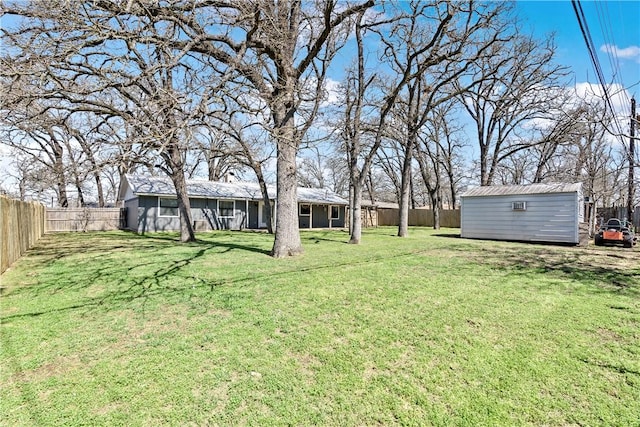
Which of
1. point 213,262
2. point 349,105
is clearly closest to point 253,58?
point 213,262

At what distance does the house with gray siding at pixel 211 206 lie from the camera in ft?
60.0

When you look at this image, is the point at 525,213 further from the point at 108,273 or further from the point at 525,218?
the point at 108,273

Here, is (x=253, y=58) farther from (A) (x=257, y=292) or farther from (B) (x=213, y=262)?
(A) (x=257, y=292)

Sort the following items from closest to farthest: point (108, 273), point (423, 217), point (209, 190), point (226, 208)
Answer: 1. point (108, 273)
2. point (209, 190)
3. point (226, 208)
4. point (423, 217)

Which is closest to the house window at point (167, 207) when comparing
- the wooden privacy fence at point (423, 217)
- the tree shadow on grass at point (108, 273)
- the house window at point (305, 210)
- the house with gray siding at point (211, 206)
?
the house with gray siding at point (211, 206)

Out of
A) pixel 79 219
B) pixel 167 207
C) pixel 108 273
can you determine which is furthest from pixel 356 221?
pixel 79 219

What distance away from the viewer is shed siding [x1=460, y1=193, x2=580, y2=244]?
1220 centimetres

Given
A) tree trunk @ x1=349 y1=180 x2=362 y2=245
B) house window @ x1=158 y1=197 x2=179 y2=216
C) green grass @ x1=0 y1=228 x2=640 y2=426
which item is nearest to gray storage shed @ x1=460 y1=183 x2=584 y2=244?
tree trunk @ x1=349 y1=180 x2=362 y2=245

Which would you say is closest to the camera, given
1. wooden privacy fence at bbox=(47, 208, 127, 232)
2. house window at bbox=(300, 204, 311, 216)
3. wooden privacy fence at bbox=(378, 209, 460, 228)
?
wooden privacy fence at bbox=(47, 208, 127, 232)

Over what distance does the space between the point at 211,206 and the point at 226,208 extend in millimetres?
983

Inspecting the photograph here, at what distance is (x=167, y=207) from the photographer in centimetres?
1875

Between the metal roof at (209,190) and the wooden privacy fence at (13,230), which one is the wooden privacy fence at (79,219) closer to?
the metal roof at (209,190)

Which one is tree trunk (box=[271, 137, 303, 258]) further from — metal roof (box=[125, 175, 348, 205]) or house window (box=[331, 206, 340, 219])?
house window (box=[331, 206, 340, 219])

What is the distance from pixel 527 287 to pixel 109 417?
6.15 meters
